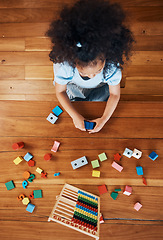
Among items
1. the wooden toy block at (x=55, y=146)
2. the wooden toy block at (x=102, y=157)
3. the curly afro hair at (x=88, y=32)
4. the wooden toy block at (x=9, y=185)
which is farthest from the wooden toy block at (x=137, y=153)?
the wooden toy block at (x=9, y=185)

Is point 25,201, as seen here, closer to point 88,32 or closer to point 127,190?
point 127,190

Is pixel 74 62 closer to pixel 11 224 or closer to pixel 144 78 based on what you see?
A: pixel 11 224

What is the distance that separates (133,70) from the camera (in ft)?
4.93

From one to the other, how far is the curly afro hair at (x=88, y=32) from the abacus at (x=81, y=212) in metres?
0.59

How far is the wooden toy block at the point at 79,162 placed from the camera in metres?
0.93

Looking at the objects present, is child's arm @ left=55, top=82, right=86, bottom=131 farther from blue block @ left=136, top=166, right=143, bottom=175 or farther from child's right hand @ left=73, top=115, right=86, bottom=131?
blue block @ left=136, top=166, right=143, bottom=175

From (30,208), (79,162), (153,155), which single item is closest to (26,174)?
(30,208)

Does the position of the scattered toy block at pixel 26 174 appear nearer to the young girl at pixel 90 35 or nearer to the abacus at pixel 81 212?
the abacus at pixel 81 212

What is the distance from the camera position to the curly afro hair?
637 millimetres

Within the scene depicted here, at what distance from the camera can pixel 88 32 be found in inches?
24.7

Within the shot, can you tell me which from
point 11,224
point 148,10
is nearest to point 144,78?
point 148,10

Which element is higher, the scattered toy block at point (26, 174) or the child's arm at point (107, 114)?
the child's arm at point (107, 114)

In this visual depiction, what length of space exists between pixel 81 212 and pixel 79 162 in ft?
0.73

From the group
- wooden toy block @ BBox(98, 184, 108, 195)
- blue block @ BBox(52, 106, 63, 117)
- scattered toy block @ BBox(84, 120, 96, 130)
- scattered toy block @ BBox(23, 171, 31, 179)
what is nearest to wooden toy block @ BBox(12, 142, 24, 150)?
scattered toy block @ BBox(23, 171, 31, 179)
